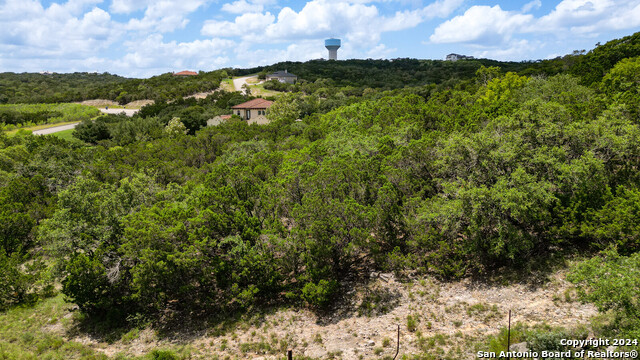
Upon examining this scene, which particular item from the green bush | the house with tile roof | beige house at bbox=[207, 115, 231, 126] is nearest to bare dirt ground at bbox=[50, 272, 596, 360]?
the green bush

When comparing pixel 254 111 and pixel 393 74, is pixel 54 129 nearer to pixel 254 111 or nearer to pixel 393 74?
pixel 254 111

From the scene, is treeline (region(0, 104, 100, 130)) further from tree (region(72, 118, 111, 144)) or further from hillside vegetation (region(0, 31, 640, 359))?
hillside vegetation (region(0, 31, 640, 359))

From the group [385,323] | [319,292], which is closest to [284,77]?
[319,292]

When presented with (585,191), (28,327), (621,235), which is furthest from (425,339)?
(28,327)

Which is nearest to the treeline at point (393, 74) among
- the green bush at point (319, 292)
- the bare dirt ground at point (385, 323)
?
the bare dirt ground at point (385, 323)

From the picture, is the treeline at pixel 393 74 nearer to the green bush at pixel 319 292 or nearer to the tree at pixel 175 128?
the tree at pixel 175 128
